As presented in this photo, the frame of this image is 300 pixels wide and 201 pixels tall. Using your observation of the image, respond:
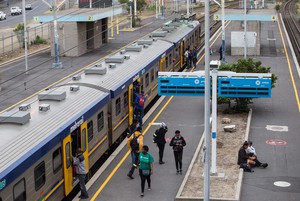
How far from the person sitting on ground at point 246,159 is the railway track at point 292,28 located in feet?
89.7

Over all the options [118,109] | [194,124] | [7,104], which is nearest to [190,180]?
[118,109]

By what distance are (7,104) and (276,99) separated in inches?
561

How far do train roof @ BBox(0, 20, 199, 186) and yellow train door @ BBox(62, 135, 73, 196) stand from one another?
337 millimetres

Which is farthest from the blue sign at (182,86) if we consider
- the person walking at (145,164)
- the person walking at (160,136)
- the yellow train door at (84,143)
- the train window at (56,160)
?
the train window at (56,160)

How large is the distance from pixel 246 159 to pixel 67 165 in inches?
256

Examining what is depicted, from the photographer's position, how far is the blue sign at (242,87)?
19.8 m

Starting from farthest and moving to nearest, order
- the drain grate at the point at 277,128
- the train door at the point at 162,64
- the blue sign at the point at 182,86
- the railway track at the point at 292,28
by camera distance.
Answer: the railway track at the point at 292,28 < the train door at the point at 162,64 < the drain grate at the point at 277,128 < the blue sign at the point at 182,86

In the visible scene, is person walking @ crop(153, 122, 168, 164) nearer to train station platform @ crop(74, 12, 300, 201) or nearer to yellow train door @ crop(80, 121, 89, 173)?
train station platform @ crop(74, 12, 300, 201)

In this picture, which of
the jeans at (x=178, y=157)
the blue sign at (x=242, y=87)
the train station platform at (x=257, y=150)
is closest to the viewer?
the train station platform at (x=257, y=150)

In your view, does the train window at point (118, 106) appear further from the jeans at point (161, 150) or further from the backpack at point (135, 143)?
the backpack at point (135, 143)

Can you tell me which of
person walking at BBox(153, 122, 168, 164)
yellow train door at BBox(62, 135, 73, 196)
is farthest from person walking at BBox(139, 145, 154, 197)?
person walking at BBox(153, 122, 168, 164)

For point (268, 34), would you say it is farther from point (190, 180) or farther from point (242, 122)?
point (190, 180)

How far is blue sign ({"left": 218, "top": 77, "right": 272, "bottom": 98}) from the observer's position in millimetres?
19844

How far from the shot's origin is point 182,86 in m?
20.4
